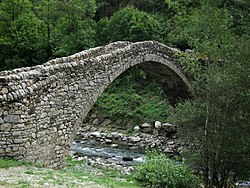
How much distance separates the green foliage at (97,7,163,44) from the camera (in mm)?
30203

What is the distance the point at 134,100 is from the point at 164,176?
17.3m

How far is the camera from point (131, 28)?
98.2 feet

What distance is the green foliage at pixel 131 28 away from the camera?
99.1 ft

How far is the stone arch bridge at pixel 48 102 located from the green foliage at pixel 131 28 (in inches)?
554

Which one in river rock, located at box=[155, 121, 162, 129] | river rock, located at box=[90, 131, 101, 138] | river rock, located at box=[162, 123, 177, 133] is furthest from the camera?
river rock, located at box=[155, 121, 162, 129]

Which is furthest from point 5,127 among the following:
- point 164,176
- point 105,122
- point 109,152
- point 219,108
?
point 105,122

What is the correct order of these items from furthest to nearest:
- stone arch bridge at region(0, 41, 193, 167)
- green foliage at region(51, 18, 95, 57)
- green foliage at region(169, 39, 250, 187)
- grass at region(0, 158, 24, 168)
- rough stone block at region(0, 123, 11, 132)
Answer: green foliage at region(51, 18, 95, 57) < green foliage at region(169, 39, 250, 187) < stone arch bridge at region(0, 41, 193, 167) < rough stone block at region(0, 123, 11, 132) < grass at region(0, 158, 24, 168)

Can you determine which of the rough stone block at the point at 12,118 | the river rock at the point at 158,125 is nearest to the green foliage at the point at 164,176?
the rough stone block at the point at 12,118

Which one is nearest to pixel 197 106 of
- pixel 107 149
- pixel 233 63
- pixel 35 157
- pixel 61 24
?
pixel 233 63

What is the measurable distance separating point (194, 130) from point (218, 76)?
1.95 m

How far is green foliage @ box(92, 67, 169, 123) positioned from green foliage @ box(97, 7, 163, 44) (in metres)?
2.79

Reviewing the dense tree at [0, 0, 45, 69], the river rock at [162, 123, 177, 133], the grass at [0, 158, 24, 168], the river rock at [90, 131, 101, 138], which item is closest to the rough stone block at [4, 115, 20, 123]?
the grass at [0, 158, 24, 168]

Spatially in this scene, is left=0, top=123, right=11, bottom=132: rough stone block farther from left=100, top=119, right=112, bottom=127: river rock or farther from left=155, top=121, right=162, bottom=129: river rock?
left=100, top=119, right=112, bottom=127: river rock

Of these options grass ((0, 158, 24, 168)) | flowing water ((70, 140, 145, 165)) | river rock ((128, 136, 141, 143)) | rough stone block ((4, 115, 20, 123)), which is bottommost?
flowing water ((70, 140, 145, 165))
